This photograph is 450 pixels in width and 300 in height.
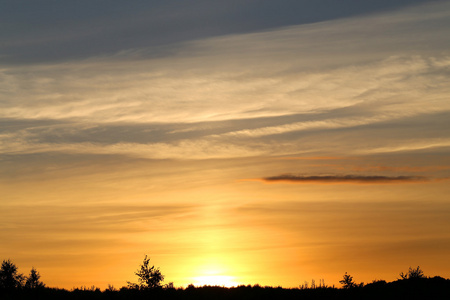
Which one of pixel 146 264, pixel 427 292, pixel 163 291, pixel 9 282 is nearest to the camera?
pixel 427 292

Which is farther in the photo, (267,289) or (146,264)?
(146,264)

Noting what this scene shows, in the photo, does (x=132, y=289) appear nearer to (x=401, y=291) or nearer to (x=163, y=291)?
(x=163, y=291)

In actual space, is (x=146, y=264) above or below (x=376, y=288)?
above

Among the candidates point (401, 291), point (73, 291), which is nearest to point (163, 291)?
point (73, 291)

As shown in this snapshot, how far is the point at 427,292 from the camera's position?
45594 millimetres

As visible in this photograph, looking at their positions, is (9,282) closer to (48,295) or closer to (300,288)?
(48,295)

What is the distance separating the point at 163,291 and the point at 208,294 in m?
4.15

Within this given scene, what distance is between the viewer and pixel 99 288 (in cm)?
5075

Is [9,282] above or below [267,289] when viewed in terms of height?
above

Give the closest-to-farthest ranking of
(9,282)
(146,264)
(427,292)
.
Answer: (427,292)
(146,264)
(9,282)

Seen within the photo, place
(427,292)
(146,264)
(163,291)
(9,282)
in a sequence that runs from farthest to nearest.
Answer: (9,282)
(146,264)
(163,291)
(427,292)

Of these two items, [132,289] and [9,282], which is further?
[9,282]

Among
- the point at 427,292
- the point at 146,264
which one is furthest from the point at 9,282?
the point at 427,292

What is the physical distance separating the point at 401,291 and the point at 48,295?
88.1 ft
